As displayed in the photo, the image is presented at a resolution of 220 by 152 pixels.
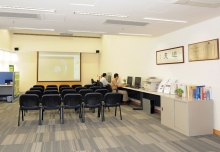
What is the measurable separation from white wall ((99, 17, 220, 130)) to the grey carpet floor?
1.26 m

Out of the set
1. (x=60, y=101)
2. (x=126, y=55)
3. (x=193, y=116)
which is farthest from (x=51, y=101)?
(x=126, y=55)

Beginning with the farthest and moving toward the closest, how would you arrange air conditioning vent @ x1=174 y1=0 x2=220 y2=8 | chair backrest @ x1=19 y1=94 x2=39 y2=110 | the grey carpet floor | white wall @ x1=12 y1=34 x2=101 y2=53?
white wall @ x1=12 y1=34 x2=101 y2=53 → chair backrest @ x1=19 y1=94 x2=39 y2=110 → the grey carpet floor → air conditioning vent @ x1=174 y1=0 x2=220 y2=8

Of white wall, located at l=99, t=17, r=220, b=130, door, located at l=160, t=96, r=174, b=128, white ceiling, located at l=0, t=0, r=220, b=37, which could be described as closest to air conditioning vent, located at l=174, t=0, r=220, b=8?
white ceiling, located at l=0, t=0, r=220, b=37

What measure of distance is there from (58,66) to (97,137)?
10.2 m

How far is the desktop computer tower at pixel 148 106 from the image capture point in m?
6.71

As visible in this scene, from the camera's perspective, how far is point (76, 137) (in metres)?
4.20

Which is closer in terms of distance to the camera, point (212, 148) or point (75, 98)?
point (212, 148)

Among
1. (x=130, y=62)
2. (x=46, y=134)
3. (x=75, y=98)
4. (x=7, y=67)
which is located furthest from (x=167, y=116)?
(x=7, y=67)

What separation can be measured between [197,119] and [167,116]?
86cm

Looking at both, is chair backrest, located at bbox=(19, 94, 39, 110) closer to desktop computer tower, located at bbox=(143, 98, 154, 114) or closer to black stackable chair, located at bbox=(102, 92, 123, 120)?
black stackable chair, located at bbox=(102, 92, 123, 120)

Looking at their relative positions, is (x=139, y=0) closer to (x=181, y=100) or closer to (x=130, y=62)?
(x=181, y=100)

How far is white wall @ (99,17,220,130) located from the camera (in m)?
4.59

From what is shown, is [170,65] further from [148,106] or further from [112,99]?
[112,99]

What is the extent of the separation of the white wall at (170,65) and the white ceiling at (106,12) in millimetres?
327
